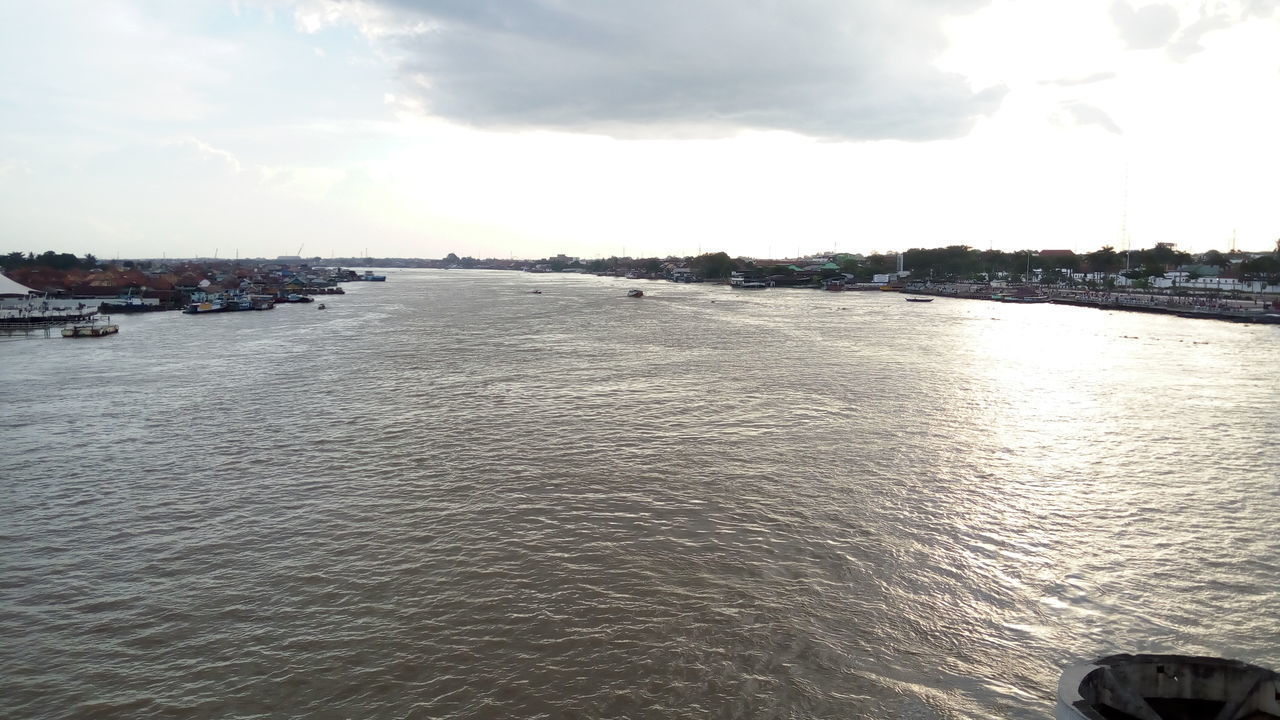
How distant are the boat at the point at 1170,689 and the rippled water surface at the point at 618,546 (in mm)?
1202

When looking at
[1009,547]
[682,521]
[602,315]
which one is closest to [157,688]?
[682,521]

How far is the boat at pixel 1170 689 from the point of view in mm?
5539

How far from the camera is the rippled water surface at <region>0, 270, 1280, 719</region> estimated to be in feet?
24.1

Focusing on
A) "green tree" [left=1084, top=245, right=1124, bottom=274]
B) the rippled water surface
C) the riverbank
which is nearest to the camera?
the rippled water surface

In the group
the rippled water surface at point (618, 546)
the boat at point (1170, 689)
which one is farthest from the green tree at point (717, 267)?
the boat at point (1170, 689)

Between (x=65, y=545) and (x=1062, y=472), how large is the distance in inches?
774

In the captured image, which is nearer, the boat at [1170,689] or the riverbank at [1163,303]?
the boat at [1170,689]

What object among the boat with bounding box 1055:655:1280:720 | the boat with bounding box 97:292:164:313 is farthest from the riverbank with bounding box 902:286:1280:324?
the boat with bounding box 97:292:164:313

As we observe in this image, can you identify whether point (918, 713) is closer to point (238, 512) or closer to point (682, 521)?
point (682, 521)

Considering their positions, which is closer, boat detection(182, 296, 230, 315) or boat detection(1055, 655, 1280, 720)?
boat detection(1055, 655, 1280, 720)

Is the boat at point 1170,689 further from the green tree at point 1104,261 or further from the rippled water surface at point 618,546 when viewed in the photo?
the green tree at point 1104,261

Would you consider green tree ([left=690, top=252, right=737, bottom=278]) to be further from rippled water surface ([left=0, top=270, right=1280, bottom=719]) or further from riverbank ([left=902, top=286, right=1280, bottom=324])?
rippled water surface ([left=0, top=270, right=1280, bottom=719])

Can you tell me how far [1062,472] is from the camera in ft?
47.2

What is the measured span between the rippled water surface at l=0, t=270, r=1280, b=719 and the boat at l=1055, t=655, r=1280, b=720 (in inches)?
47.3
